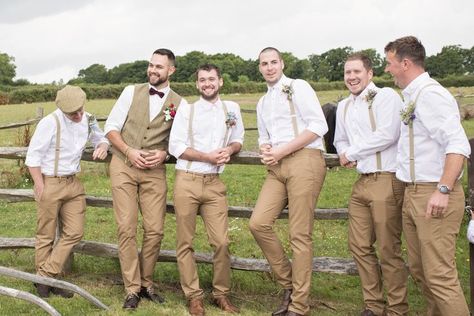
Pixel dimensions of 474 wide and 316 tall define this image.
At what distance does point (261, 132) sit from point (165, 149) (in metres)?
0.89

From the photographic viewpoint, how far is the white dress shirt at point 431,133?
12.9ft

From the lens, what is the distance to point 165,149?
539cm

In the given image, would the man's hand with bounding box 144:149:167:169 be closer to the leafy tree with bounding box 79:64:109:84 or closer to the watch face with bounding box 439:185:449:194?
the watch face with bounding box 439:185:449:194

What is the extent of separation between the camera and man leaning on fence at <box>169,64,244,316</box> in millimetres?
5078

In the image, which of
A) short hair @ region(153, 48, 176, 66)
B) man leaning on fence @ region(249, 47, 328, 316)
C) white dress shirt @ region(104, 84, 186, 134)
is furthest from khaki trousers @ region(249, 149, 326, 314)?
short hair @ region(153, 48, 176, 66)

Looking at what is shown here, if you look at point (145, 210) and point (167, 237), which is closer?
point (145, 210)

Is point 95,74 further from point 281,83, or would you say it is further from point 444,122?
point 444,122

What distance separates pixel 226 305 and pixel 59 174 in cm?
189

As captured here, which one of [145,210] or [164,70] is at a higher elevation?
[164,70]

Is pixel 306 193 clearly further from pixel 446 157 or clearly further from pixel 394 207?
pixel 446 157

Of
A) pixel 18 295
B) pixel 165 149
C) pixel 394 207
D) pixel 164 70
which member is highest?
pixel 164 70

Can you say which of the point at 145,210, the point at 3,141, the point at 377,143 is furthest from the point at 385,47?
the point at 3,141

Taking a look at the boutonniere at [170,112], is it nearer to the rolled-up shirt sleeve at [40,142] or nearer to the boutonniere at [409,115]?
the rolled-up shirt sleeve at [40,142]

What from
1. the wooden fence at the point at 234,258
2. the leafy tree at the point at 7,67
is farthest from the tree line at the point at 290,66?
the wooden fence at the point at 234,258
